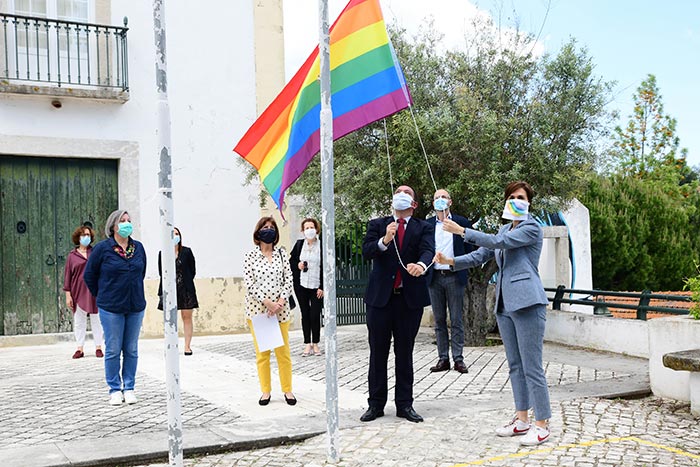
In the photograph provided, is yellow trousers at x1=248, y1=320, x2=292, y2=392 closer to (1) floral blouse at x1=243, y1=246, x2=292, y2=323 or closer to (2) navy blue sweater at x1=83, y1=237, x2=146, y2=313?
(1) floral blouse at x1=243, y1=246, x2=292, y2=323

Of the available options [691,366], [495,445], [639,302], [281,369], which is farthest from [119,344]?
A: [639,302]

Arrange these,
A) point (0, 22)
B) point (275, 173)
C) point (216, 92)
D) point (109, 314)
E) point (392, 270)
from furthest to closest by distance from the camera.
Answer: point (216, 92), point (0, 22), point (109, 314), point (392, 270), point (275, 173)

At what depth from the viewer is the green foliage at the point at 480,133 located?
10.8 metres

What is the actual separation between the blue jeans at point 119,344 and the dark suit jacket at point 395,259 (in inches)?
99.3

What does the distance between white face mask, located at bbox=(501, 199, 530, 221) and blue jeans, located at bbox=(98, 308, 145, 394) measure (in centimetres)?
388

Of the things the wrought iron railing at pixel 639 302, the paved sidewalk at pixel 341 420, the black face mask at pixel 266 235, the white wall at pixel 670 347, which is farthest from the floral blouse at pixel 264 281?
the wrought iron railing at pixel 639 302

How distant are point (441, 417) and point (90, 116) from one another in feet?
29.4

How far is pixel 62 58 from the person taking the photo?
13.1 meters

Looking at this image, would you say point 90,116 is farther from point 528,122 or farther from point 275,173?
point 275,173

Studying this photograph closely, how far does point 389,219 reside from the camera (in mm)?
6945

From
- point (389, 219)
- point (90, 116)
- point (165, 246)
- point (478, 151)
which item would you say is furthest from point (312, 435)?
point (90, 116)

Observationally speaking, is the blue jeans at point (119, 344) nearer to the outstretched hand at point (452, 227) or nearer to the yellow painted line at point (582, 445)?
the outstretched hand at point (452, 227)

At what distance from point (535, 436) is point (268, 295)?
291 centimetres

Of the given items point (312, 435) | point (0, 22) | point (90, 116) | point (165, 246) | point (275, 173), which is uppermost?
point (0, 22)
